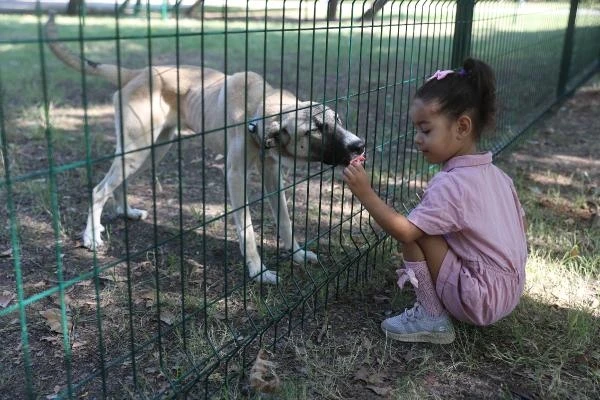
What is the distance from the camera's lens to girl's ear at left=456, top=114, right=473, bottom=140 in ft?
9.21

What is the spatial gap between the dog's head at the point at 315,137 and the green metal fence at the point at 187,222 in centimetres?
6

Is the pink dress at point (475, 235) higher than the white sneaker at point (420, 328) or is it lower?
higher

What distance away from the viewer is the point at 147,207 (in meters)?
5.05

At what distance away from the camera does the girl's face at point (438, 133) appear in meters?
2.82

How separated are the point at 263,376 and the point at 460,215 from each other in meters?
1.11

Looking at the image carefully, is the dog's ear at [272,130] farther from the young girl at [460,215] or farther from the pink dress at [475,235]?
the pink dress at [475,235]

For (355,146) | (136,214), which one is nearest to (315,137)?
(355,146)

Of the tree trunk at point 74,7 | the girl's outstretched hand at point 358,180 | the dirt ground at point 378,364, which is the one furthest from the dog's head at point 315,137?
the tree trunk at point 74,7

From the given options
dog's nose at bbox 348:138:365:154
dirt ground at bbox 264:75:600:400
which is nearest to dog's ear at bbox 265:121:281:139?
dog's nose at bbox 348:138:365:154

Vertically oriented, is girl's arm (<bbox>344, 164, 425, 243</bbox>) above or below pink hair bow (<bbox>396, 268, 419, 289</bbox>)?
above

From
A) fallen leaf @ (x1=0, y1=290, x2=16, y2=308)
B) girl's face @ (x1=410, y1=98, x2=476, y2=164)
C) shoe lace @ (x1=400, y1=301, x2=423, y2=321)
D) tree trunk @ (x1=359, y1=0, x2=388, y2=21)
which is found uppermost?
tree trunk @ (x1=359, y1=0, x2=388, y2=21)

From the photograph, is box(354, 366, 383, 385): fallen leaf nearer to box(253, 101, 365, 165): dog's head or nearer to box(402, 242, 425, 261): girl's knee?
box(402, 242, 425, 261): girl's knee

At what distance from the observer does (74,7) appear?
189 centimetres

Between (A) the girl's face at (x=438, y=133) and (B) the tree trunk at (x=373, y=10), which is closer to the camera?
(A) the girl's face at (x=438, y=133)
